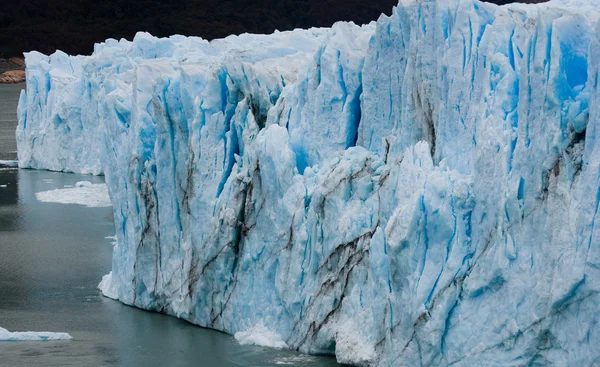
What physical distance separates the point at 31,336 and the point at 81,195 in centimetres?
1209

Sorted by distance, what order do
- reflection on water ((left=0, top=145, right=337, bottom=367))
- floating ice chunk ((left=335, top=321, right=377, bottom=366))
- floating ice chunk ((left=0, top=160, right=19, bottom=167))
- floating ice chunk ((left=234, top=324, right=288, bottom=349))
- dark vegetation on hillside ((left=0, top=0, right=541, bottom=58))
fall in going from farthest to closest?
dark vegetation on hillside ((left=0, top=0, right=541, bottom=58)), floating ice chunk ((left=0, top=160, right=19, bottom=167)), reflection on water ((left=0, top=145, right=337, bottom=367)), floating ice chunk ((left=234, top=324, right=288, bottom=349)), floating ice chunk ((left=335, top=321, right=377, bottom=366))

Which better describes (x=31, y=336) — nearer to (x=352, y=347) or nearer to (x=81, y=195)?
(x=352, y=347)

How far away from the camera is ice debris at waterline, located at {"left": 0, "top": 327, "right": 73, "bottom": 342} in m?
11.8

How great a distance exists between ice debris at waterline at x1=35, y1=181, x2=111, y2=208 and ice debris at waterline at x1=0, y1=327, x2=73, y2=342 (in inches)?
414

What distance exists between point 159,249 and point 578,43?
600 cm

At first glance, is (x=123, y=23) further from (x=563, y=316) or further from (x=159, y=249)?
(x=563, y=316)

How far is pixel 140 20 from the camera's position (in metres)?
77.2

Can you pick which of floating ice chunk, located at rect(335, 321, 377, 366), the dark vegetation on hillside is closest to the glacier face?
floating ice chunk, located at rect(335, 321, 377, 366)

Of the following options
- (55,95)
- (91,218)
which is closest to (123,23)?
(55,95)

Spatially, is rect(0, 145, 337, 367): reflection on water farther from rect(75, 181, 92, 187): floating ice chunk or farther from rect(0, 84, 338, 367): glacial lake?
rect(75, 181, 92, 187): floating ice chunk

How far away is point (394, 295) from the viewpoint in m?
9.28

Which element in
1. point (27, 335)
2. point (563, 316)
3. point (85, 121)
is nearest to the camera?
point (563, 316)

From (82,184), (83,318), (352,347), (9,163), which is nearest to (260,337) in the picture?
(352,347)

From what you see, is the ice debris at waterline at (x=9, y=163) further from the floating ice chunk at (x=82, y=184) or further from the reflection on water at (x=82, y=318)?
the reflection on water at (x=82, y=318)
